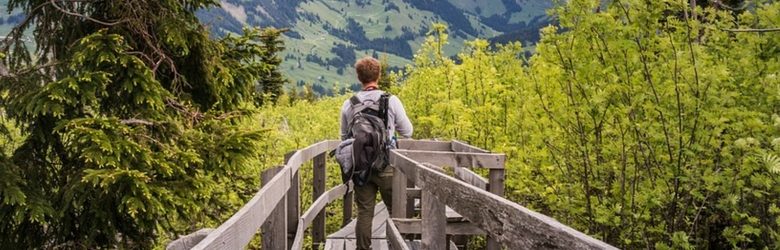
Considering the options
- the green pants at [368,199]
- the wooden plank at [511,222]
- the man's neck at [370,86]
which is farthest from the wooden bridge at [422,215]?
the man's neck at [370,86]

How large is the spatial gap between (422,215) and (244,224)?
7.07ft

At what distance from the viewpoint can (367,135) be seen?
5.89m

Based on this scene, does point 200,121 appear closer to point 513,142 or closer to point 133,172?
point 133,172

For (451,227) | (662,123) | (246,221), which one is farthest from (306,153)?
(246,221)

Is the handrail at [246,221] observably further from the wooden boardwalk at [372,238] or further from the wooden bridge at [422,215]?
the wooden boardwalk at [372,238]

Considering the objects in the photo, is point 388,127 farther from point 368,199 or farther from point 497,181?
point 497,181

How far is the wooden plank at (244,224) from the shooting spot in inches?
82.4

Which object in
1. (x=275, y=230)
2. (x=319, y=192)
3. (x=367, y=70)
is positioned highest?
(x=367, y=70)

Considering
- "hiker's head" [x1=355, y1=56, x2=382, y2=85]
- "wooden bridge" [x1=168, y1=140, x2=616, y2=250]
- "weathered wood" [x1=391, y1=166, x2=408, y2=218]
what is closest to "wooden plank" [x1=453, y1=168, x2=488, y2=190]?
"wooden bridge" [x1=168, y1=140, x2=616, y2=250]

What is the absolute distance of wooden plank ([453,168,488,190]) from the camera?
20.6ft

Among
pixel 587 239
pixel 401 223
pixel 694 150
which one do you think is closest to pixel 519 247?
pixel 587 239

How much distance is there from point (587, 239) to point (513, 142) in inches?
280

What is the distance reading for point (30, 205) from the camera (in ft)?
20.9

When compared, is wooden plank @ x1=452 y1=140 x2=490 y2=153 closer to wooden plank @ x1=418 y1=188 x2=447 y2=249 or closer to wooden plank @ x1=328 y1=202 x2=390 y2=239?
wooden plank @ x1=328 y1=202 x2=390 y2=239
